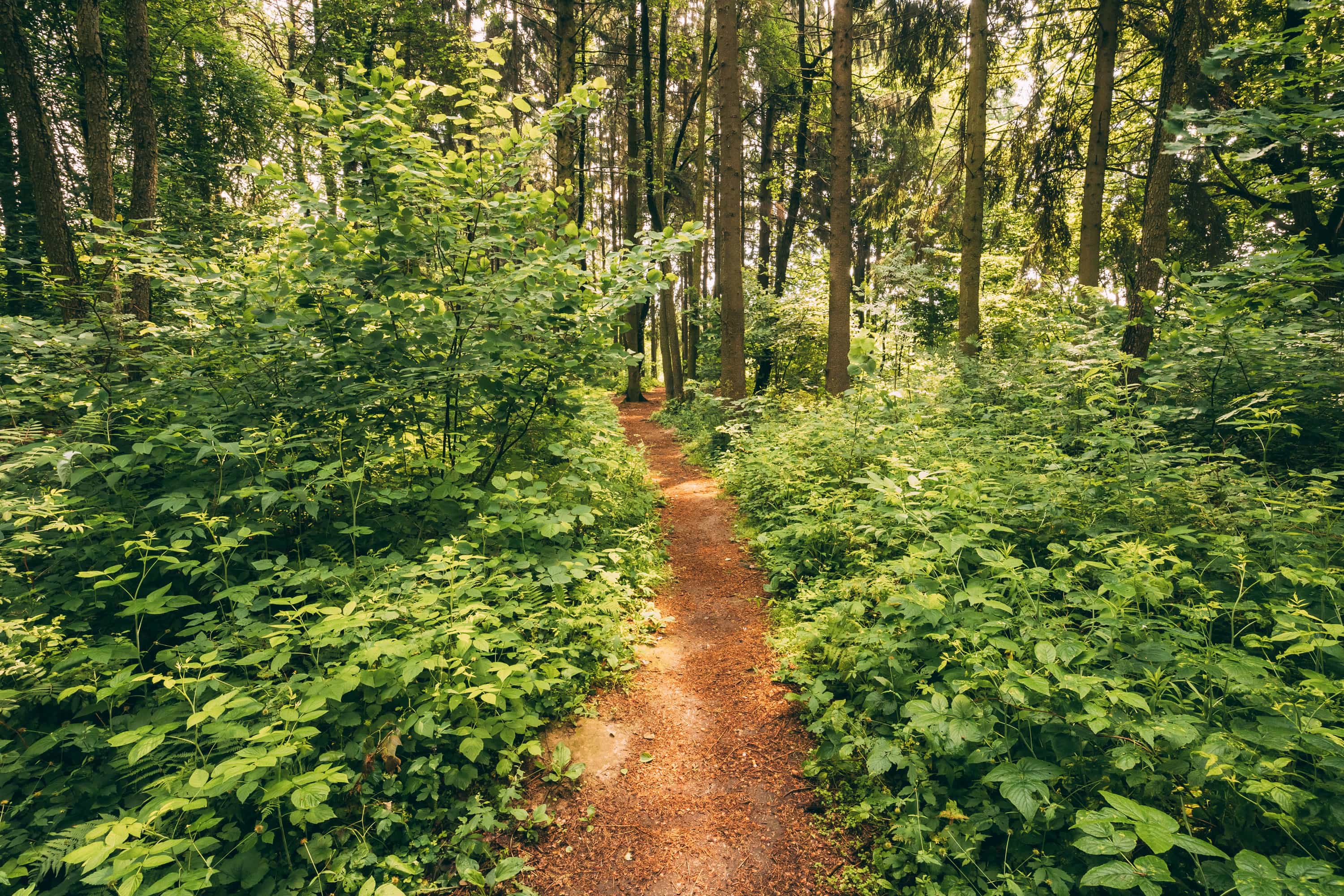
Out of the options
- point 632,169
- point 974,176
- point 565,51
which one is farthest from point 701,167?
point 974,176

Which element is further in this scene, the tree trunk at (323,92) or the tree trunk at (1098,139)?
the tree trunk at (1098,139)

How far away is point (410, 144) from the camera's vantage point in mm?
4066

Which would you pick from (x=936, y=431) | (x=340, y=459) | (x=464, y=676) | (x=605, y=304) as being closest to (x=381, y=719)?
(x=464, y=676)

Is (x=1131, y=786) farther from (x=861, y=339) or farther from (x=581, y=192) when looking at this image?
(x=581, y=192)

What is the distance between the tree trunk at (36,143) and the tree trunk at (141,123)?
3.22ft

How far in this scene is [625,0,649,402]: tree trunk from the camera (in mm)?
16906

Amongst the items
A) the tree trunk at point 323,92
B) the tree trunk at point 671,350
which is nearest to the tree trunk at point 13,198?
the tree trunk at point 323,92

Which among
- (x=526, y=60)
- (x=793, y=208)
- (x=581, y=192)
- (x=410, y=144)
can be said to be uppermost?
(x=526, y=60)

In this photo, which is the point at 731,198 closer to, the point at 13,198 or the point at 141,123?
the point at 141,123

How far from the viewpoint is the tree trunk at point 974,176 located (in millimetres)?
10297

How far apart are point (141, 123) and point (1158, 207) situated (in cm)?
1411

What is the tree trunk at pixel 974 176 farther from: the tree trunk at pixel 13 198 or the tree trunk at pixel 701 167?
the tree trunk at pixel 13 198

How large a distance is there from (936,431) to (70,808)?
754cm

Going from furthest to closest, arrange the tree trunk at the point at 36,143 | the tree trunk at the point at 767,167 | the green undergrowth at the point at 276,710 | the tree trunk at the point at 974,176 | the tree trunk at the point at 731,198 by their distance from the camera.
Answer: the tree trunk at the point at 767,167 → the tree trunk at the point at 974,176 → the tree trunk at the point at 731,198 → the tree trunk at the point at 36,143 → the green undergrowth at the point at 276,710
